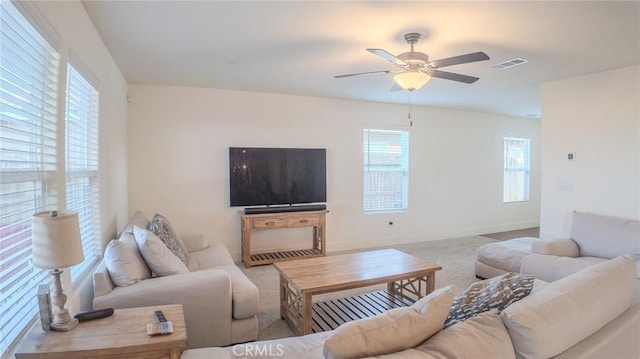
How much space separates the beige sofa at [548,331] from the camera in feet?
3.96

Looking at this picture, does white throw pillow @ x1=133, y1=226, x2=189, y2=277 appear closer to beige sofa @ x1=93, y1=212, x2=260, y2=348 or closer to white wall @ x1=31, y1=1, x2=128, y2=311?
beige sofa @ x1=93, y1=212, x2=260, y2=348

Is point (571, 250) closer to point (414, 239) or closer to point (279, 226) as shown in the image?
point (414, 239)

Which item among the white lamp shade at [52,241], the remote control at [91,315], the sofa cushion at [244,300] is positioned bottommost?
the sofa cushion at [244,300]

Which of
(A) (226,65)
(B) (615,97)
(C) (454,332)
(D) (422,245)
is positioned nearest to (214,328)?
(C) (454,332)

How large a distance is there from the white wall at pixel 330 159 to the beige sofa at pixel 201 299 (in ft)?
6.50

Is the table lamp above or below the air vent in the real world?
below

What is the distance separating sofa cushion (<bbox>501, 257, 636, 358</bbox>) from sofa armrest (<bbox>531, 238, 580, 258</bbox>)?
189cm

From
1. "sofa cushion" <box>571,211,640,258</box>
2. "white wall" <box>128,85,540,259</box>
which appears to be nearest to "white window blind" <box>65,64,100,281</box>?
"white wall" <box>128,85,540,259</box>

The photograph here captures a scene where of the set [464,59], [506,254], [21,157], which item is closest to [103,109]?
[21,157]

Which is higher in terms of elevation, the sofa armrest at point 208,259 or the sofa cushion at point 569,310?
the sofa cushion at point 569,310

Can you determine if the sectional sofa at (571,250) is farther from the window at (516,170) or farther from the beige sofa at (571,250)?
the window at (516,170)

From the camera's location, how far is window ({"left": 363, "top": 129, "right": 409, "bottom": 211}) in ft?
19.2

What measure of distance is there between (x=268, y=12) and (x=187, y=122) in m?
2.74

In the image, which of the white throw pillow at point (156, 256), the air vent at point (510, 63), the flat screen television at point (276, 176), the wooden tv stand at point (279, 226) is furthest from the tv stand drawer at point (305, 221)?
the air vent at point (510, 63)
